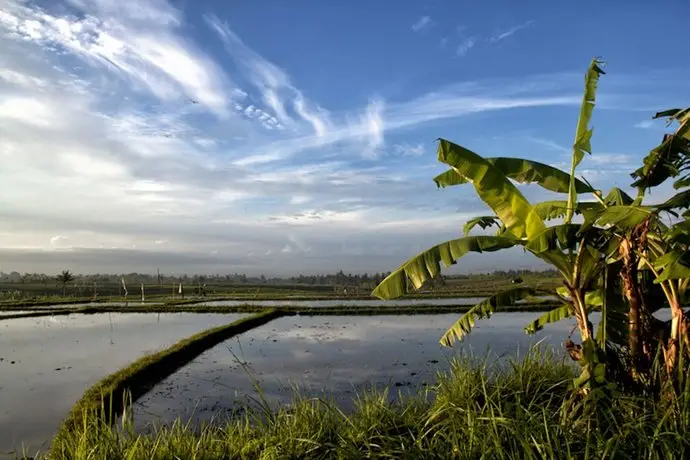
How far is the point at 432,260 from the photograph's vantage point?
4.43m

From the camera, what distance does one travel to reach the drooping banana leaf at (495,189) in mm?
4355

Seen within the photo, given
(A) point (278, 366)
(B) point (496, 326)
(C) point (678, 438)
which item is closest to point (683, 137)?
(C) point (678, 438)

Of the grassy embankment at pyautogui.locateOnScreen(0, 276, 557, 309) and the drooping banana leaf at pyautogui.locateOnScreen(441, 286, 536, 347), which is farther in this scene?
the grassy embankment at pyautogui.locateOnScreen(0, 276, 557, 309)

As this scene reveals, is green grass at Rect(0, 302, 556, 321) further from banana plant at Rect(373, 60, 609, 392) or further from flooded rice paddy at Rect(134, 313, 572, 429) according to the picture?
banana plant at Rect(373, 60, 609, 392)

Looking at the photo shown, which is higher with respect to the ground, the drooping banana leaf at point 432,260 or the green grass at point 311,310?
the drooping banana leaf at point 432,260

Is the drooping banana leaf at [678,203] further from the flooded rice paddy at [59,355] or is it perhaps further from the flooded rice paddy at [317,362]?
the flooded rice paddy at [59,355]

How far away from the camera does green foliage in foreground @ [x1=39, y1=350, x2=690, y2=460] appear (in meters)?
2.92

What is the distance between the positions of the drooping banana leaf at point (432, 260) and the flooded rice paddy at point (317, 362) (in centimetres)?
111

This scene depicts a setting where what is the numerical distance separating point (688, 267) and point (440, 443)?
2075 millimetres

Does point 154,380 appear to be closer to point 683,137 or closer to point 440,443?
A: point 440,443

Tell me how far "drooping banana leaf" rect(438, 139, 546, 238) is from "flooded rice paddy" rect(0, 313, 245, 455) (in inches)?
224

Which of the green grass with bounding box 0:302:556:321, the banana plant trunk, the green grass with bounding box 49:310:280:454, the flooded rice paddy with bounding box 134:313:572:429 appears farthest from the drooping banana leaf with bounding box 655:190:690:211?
the green grass with bounding box 0:302:556:321

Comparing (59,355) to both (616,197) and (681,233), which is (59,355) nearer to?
(616,197)

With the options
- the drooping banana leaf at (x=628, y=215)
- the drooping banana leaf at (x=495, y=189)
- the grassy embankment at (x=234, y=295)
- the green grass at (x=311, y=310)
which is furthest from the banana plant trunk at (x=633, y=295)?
the green grass at (x=311, y=310)
